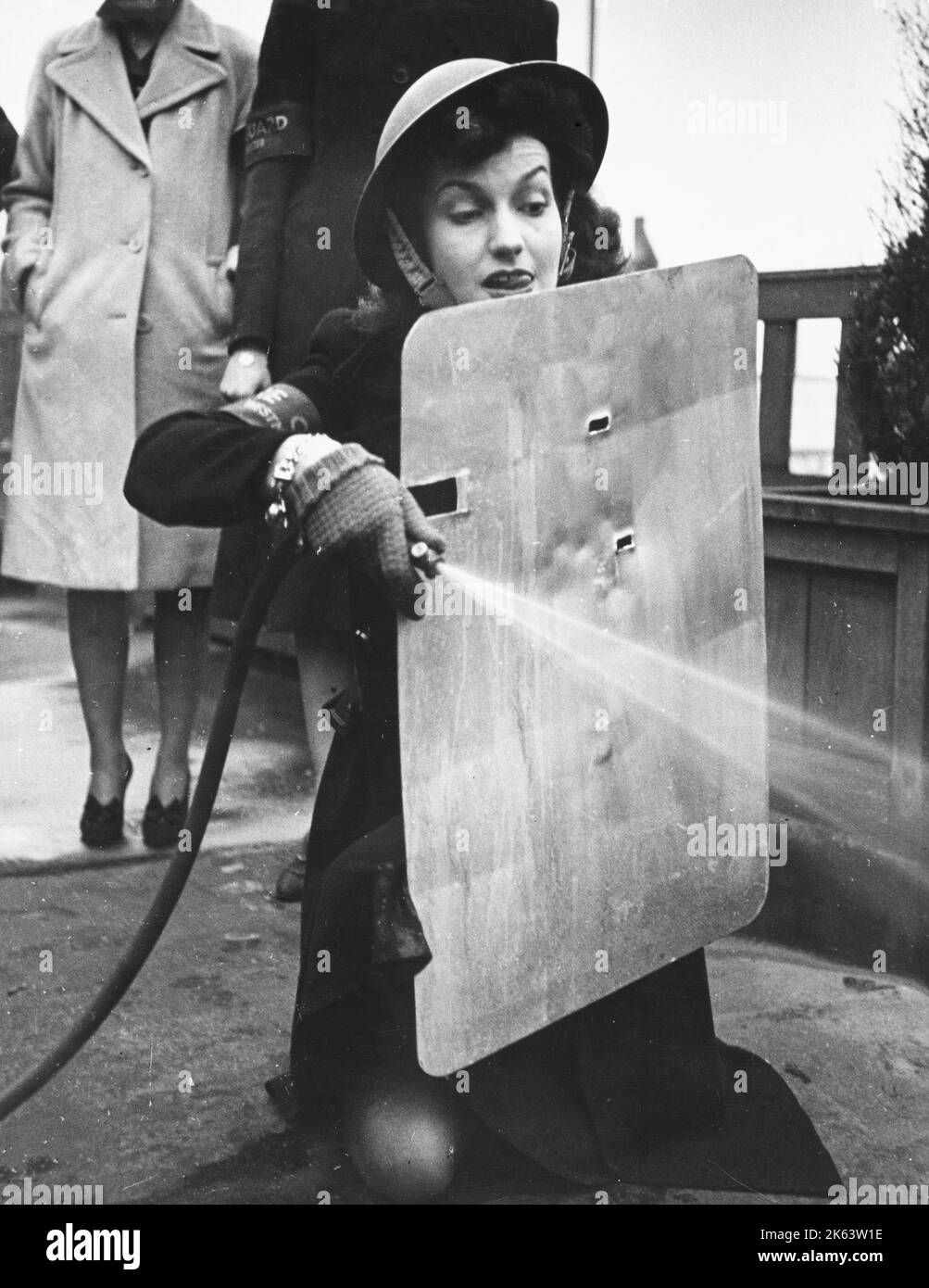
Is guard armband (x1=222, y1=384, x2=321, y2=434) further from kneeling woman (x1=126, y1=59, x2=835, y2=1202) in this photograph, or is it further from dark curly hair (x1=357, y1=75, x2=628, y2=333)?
dark curly hair (x1=357, y1=75, x2=628, y2=333)

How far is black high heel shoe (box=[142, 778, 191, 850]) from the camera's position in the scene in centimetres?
273

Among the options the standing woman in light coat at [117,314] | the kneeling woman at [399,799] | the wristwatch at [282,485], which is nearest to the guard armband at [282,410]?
the kneeling woman at [399,799]

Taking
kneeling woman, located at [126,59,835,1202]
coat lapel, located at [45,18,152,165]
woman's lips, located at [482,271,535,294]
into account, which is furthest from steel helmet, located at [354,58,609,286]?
coat lapel, located at [45,18,152,165]

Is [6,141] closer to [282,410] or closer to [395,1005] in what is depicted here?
[282,410]

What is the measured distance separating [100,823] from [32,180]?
3.68ft

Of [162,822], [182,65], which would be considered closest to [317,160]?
[182,65]

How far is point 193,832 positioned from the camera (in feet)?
5.74

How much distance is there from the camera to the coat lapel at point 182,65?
8.36 ft

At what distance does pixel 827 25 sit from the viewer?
6.75 feet

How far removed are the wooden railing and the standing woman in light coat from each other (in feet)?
3.09

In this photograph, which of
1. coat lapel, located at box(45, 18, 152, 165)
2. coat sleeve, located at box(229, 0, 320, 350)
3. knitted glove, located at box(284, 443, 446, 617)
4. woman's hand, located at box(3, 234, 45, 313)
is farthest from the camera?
woman's hand, located at box(3, 234, 45, 313)
